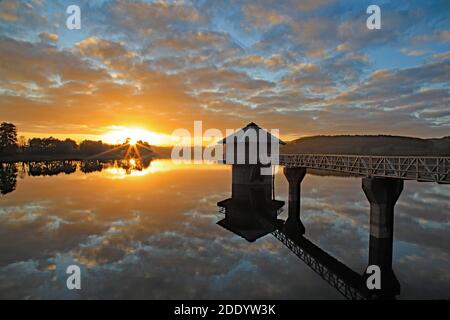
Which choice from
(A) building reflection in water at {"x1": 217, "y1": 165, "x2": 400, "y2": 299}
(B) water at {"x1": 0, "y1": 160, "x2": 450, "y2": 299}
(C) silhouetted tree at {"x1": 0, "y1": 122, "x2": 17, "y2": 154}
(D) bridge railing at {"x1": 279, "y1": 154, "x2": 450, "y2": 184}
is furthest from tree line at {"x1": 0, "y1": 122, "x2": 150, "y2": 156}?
(D) bridge railing at {"x1": 279, "y1": 154, "x2": 450, "y2": 184}

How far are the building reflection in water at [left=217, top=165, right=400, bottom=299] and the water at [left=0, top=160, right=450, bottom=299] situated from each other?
62cm

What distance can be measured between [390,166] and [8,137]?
429ft

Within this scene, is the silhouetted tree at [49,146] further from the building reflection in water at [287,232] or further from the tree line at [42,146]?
the building reflection in water at [287,232]

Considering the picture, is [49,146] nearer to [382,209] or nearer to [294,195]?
[294,195]

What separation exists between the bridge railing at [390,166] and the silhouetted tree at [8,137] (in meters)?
116

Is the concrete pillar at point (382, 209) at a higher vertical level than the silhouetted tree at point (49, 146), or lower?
lower

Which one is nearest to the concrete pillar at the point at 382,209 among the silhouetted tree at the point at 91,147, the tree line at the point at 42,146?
the tree line at the point at 42,146

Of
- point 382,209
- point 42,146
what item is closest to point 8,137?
point 42,146

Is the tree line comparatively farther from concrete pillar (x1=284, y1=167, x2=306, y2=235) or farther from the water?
concrete pillar (x1=284, y1=167, x2=306, y2=235)

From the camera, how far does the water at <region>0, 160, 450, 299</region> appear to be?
46.1 feet

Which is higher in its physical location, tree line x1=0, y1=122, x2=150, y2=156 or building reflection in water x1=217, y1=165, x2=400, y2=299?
tree line x1=0, y1=122, x2=150, y2=156

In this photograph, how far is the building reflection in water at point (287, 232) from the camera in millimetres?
14461

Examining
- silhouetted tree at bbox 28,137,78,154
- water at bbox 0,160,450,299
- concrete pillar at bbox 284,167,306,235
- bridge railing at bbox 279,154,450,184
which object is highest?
silhouetted tree at bbox 28,137,78,154

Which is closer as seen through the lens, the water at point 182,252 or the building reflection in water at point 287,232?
the water at point 182,252
